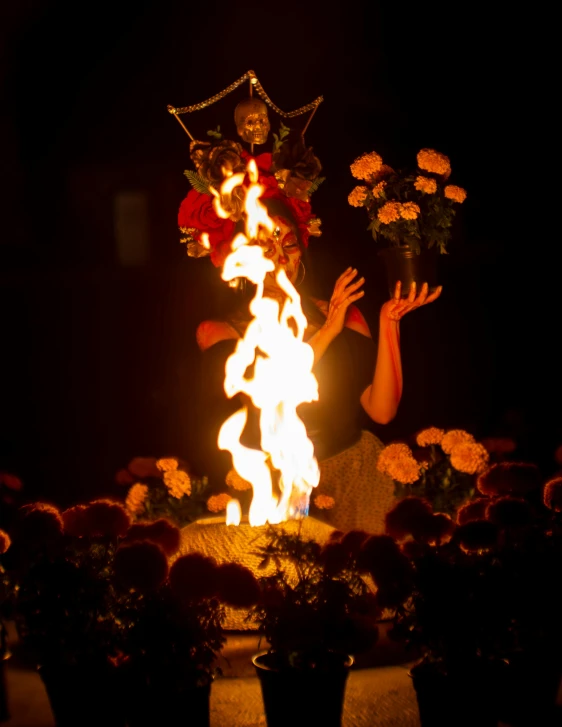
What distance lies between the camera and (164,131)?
3.92m

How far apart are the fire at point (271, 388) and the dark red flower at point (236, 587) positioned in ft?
3.20

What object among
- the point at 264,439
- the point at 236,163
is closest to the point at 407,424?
the point at 264,439

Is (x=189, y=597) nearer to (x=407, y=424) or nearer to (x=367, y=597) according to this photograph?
(x=367, y=597)

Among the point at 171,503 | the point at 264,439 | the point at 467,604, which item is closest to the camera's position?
the point at 467,604

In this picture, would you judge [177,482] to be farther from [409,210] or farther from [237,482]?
[409,210]

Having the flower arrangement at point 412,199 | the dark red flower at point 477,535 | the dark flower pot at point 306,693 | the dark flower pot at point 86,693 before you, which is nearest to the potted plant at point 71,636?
the dark flower pot at point 86,693

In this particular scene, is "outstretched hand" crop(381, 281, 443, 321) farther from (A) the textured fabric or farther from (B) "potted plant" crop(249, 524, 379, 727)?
(B) "potted plant" crop(249, 524, 379, 727)

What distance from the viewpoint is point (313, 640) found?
2.38m

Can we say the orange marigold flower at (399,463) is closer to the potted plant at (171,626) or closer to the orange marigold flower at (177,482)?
the orange marigold flower at (177,482)

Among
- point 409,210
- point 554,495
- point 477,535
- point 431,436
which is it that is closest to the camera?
point 477,535

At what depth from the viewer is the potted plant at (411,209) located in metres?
3.48

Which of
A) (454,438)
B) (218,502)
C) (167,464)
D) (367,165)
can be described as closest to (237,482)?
(218,502)

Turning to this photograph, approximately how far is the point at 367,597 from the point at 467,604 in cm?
26

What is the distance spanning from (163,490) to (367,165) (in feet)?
5.33
